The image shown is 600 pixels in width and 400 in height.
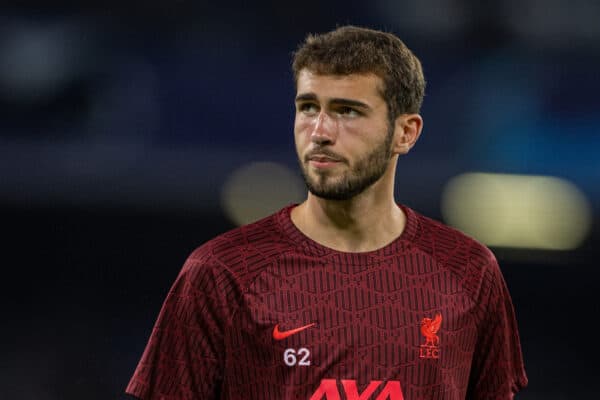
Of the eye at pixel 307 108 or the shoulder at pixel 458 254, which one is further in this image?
the shoulder at pixel 458 254

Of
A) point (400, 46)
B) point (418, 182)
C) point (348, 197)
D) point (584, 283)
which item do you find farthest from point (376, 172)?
point (584, 283)

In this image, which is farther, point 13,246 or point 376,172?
point 13,246

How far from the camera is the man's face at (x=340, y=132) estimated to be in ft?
7.57

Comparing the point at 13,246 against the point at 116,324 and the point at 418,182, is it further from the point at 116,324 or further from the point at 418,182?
the point at 418,182

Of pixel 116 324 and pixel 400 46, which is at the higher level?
pixel 400 46

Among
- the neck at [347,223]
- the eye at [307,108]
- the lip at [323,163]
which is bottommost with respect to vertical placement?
the neck at [347,223]

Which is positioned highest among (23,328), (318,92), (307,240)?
(318,92)

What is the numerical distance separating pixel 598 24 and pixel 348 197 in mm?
2615

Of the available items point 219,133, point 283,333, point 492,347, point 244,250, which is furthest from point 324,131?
point 219,133

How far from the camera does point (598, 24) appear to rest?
4543 millimetres

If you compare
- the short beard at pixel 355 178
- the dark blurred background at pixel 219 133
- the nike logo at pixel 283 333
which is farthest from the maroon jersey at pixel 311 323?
the dark blurred background at pixel 219 133

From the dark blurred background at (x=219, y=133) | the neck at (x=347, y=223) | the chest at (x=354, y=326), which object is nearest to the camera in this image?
the chest at (x=354, y=326)

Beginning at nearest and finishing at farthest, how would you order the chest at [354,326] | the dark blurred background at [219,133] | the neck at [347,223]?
the chest at [354,326] → the neck at [347,223] → the dark blurred background at [219,133]

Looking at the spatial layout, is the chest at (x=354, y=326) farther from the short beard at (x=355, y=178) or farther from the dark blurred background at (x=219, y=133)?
the dark blurred background at (x=219, y=133)
